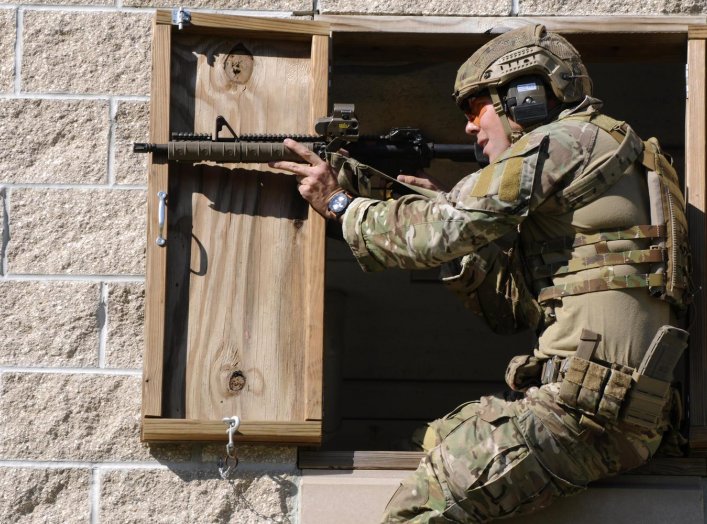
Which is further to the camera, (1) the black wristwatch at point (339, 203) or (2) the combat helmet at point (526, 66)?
(1) the black wristwatch at point (339, 203)

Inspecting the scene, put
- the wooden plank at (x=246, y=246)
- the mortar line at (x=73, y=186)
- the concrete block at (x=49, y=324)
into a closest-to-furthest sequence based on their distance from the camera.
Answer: the wooden plank at (x=246, y=246) → the concrete block at (x=49, y=324) → the mortar line at (x=73, y=186)

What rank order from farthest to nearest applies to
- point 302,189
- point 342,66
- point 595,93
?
point 595,93 < point 342,66 < point 302,189

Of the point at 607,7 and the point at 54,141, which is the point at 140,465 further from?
the point at 607,7

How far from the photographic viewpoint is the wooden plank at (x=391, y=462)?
4.62 metres

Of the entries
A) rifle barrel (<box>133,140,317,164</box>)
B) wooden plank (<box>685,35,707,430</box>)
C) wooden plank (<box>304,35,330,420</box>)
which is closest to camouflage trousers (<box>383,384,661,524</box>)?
wooden plank (<box>685,35,707,430</box>)

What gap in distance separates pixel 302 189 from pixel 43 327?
107cm

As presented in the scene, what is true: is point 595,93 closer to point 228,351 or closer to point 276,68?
point 276,68

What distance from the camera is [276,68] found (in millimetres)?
4840

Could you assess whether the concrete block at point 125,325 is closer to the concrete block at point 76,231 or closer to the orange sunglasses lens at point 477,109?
the concrete block at point 76,231

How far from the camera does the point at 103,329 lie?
4.78 metres

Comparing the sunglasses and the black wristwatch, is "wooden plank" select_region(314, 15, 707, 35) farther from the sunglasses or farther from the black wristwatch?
the black wristwatch

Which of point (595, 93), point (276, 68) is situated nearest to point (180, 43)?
point (276, 68)

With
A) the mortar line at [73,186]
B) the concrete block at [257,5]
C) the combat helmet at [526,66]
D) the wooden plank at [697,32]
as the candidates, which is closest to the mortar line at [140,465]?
the mortar line at [73,186]

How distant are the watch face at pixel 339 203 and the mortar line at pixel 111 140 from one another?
87 cm
